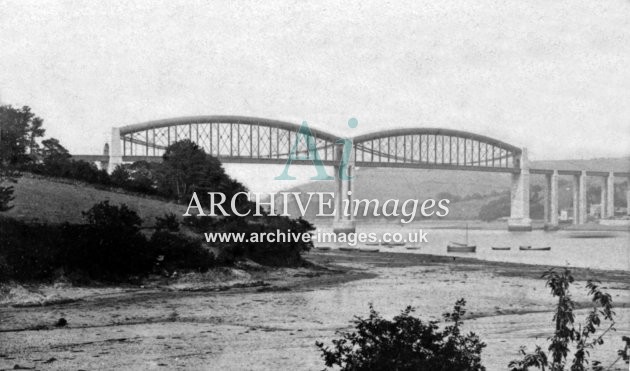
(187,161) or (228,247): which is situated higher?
(187,161)

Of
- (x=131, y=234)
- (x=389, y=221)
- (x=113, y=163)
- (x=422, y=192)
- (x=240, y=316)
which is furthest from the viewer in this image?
(x=422, y=192)

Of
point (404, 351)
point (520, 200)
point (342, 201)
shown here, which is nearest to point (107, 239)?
point (404, 351)

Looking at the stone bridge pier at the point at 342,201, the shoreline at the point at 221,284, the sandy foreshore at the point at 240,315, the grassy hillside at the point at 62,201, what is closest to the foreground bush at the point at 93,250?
the shoreline at the point at 221,284

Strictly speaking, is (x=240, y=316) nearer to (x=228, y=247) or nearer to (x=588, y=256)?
(x=228, y=247)

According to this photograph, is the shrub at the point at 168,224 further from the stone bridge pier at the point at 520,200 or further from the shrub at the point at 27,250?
the stone bridge pier at the point at 520,200

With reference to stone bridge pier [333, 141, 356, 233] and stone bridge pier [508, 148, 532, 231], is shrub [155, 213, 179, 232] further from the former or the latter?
stone bridge pier [508, 148, 532, 231]

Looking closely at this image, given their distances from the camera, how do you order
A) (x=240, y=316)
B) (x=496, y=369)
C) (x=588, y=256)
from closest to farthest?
(x=496, y=369), (x=240, y=316), (x=588, y=256)

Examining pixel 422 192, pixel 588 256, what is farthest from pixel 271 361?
pixel 422 192
